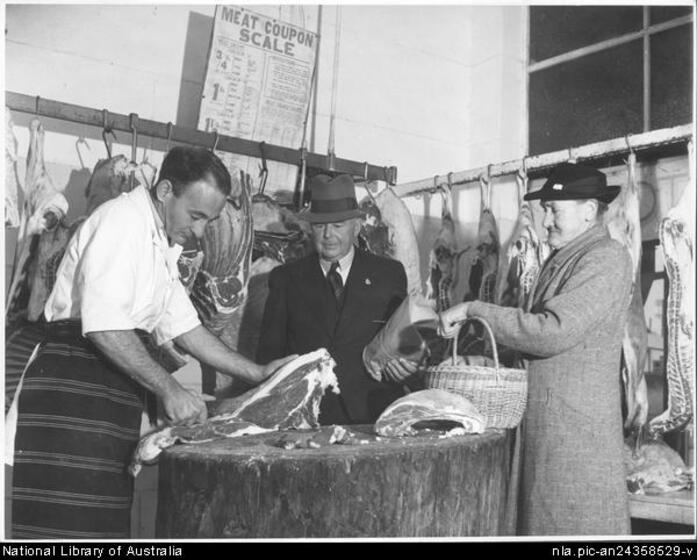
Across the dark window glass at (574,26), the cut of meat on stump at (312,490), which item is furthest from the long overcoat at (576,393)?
the dark window glass at (574,26)

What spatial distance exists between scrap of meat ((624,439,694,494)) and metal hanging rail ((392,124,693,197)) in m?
1.50

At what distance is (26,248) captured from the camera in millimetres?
3359

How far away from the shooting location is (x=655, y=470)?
145 inches

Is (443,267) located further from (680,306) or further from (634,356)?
(680,306)

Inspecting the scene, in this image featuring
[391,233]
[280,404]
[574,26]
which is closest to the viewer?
[280,404]

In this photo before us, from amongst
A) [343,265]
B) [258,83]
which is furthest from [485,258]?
[258,83]

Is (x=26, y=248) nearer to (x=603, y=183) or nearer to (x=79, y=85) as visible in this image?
(x=79, y=85)

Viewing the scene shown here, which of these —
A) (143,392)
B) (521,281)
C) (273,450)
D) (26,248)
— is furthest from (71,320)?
(521,281)

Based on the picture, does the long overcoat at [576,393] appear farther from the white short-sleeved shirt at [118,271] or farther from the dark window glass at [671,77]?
the dark window glass at [671,77]

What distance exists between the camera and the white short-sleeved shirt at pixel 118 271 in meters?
2.59

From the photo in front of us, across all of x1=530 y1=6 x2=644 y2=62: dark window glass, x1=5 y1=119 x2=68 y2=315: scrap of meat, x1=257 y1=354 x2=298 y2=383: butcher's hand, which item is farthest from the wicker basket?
x1=530 y1=6 x2=644 y2=62: dark window glass

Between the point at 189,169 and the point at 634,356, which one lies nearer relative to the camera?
the point at 189,169

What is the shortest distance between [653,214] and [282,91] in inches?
88.5

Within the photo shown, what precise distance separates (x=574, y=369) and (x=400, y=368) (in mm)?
751
